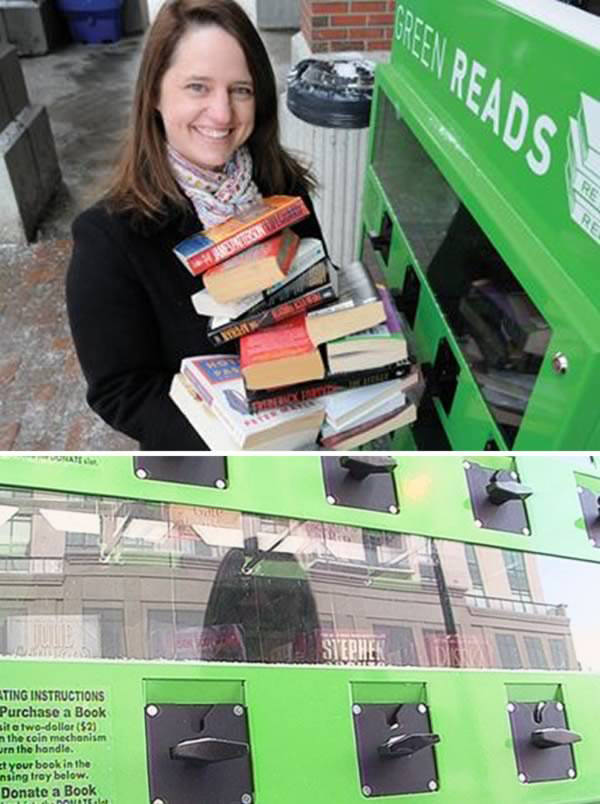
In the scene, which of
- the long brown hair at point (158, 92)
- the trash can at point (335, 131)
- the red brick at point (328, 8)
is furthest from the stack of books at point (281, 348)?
the red brick at point (328, 8)

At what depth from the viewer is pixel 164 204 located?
160 cm

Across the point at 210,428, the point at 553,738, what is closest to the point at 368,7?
the point at 210,428

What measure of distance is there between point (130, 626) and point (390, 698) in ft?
2.31

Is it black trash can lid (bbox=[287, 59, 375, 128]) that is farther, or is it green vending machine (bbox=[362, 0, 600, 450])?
black trash can lid (bbox=[287, 59, 375, 128])

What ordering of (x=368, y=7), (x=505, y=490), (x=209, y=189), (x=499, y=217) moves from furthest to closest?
(x=368, y=7) → (x=505, y=490) → (x=209, y=189) → (x=499, y=217)

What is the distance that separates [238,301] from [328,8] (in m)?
3.50

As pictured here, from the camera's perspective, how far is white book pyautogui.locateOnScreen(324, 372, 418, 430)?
5.40 feet

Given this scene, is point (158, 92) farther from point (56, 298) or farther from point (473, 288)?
point (56, 298)

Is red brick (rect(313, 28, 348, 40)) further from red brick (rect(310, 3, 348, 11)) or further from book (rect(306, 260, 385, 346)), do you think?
Result: book (rect(306, 260, 385, 346))

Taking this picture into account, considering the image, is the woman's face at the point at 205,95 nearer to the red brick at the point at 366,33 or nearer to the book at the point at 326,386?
the book at the point at 326,386

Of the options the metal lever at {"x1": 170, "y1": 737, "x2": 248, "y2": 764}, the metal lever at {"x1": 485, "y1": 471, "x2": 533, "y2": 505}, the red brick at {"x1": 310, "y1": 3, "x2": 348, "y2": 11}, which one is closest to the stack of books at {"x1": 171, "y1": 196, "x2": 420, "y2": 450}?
the metal lever at {"x1": 485, "y1": 471, "x2": 533, "y2": 505}

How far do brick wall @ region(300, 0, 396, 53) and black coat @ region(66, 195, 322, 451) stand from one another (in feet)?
11.0

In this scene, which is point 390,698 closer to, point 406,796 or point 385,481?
point 406,796

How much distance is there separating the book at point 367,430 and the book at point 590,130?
A: 29.1 inches
